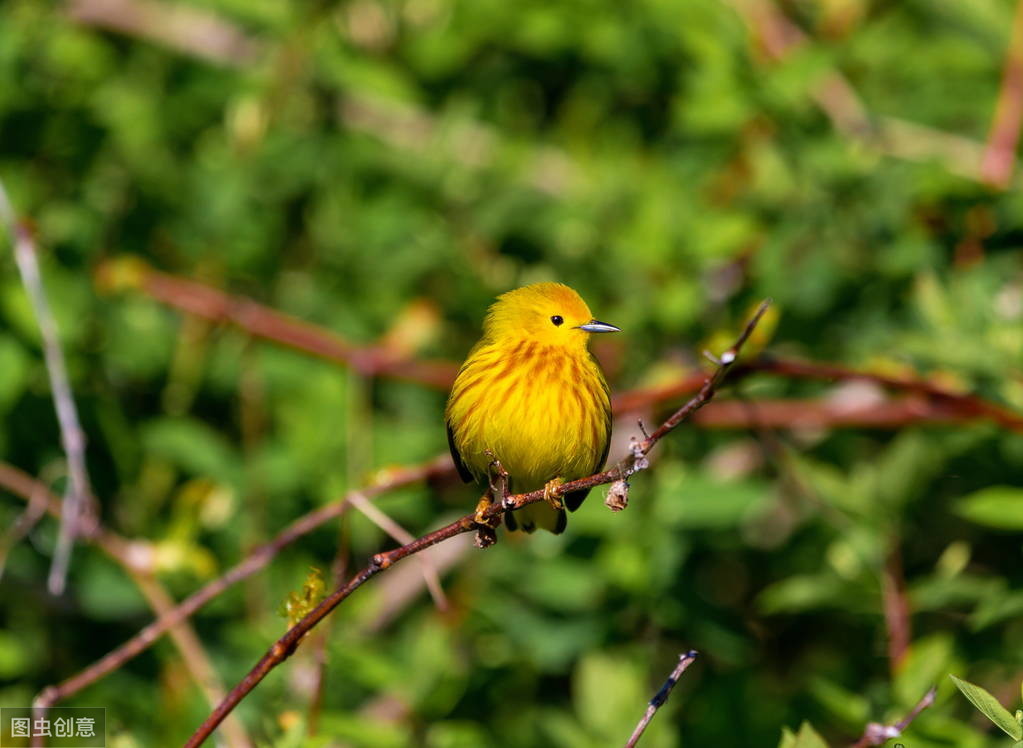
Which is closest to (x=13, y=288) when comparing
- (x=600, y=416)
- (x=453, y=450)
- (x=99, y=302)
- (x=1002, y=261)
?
(x=99, y=302)

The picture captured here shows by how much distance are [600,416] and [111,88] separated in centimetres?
316

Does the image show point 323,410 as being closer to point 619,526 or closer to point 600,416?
point 619,526

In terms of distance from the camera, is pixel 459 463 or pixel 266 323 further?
pixel 266 323

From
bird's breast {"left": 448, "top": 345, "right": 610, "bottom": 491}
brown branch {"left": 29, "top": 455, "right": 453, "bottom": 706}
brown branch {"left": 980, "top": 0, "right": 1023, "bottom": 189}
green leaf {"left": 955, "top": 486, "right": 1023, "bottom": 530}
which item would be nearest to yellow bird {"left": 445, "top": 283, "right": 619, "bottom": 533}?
bird's breast {"left": 448, "top": 345, "right": 610, "bottom": 491}

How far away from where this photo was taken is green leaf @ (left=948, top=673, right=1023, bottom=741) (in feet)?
6.99

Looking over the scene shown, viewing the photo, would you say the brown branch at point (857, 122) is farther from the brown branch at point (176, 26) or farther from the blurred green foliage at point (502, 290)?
the brown branch at point (176, 26)

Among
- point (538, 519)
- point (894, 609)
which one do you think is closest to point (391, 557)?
point (538, 519)

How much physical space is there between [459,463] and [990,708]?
138cm

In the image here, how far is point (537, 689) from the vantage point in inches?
189

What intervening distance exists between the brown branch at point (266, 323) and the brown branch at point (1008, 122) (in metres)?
2.00

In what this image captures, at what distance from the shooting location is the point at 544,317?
10.1ft

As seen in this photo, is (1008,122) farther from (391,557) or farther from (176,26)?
(391,557)

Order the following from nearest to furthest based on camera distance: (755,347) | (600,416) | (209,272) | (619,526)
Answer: (600,416)
(755,347)
(619,526)
(209,272)

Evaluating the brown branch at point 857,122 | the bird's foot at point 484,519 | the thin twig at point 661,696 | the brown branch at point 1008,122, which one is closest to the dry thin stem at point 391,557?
the bird's foot at point 484,519
